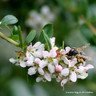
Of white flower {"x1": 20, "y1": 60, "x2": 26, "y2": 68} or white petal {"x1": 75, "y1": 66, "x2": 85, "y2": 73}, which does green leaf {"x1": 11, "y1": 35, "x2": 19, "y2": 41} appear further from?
white petal {"x1": 75, "y1": 66, "x2": 85, "y2": 73}

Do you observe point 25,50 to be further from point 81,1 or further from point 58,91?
point 58,91

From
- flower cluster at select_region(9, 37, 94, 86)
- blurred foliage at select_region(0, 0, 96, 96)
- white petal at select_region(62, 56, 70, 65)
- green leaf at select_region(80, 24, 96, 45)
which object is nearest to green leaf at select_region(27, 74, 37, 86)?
flower cluster at select_region(9, 37, 94, 86)

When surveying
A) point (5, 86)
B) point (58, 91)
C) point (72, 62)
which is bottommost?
point (58, 91)

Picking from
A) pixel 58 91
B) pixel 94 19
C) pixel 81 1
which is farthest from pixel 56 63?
pixel 58 91

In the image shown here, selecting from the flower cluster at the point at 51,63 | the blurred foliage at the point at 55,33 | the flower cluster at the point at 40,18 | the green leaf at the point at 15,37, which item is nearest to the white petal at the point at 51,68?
the flower cluster at the point at 51,63

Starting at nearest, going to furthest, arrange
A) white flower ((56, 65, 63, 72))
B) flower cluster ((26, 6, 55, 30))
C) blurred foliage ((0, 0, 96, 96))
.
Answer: white flower ((56, 65, 63, 72)), blurred foliage ((0, 0, 96, 96)), flower cluster ((26, 6, 55, 30))

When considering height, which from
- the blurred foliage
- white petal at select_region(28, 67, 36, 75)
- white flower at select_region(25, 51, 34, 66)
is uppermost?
white flower at select_region(25, 51, 34, 66)
